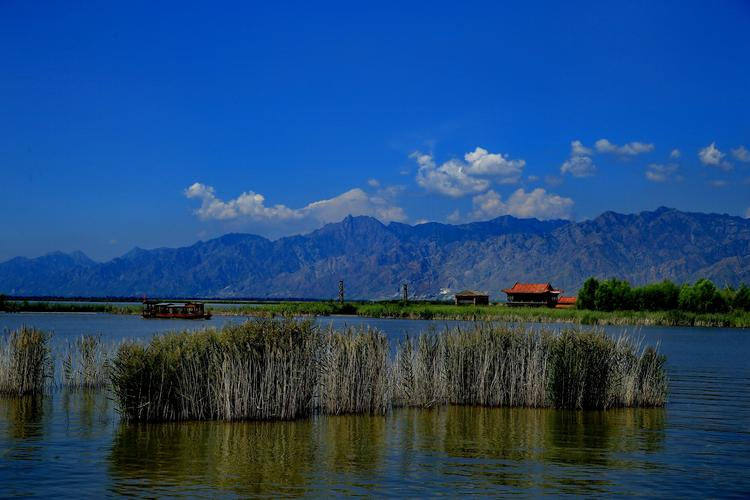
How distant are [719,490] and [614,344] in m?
8.35

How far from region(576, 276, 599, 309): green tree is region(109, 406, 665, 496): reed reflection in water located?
91870 mm

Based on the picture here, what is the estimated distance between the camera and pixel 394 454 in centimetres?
1717

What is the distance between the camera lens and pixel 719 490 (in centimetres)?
1489

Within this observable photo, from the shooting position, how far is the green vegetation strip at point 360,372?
19.7 meters

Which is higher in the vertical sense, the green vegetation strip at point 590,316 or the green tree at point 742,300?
the green tree at point 742,300

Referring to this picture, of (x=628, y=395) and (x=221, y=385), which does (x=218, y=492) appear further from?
(x=628, y=395)

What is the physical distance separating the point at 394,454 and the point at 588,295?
3922 inches

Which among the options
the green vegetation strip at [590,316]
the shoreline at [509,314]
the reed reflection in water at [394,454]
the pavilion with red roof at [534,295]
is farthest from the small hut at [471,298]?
the reed reflection in water at [394,454]

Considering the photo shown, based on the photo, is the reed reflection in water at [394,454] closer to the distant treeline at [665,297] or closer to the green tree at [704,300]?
the green tree at [704,300]

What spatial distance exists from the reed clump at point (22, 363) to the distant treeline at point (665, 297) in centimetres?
8942

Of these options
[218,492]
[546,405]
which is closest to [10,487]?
[218,492]

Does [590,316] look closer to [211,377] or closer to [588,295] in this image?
[588,295]

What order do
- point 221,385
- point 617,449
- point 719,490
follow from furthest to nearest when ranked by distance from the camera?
point 221,385
point 617,449
point 719,490

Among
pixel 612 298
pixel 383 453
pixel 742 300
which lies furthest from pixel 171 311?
pixel 383 453
